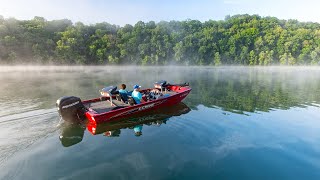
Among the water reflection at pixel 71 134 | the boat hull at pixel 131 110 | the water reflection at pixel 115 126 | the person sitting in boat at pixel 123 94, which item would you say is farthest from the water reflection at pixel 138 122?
the person sitting in boat at pixel 123 94

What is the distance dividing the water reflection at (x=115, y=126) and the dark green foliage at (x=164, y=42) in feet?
203

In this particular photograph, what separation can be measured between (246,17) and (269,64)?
82.2 feet

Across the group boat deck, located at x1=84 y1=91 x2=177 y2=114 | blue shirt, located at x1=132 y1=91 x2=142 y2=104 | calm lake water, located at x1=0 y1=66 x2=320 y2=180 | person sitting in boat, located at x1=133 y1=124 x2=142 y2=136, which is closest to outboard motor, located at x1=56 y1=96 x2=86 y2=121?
calm lake water, located at x1=0 y1=66 x2=320 y2=180

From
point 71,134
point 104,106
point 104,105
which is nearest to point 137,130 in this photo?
point 104,106

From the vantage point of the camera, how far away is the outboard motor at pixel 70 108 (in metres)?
13.1

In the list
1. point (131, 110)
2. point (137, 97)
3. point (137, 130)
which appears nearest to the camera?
point (137, 130)

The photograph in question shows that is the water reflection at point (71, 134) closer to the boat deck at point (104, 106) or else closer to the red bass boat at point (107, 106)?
the red bass boat at point (107, 106)

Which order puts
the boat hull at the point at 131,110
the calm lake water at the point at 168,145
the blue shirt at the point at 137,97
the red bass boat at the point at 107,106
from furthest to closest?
the blue shirt at the point at 137,97 → the boat hull at the point at 131,110 → the red bass boat at the point at 107,106 → the calm lake water at the point at 168,145

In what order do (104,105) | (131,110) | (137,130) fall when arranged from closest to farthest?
(137,130)
(131,110)
(104,105)

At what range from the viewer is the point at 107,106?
1529 cm

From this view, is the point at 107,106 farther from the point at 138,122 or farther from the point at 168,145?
the point at 168,145

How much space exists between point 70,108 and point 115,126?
102 inches

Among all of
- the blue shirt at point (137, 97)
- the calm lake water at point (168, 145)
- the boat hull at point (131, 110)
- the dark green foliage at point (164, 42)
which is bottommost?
the calm lake water at point (168, 145)

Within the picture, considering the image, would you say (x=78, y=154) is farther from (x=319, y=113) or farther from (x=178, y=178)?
(x=319, y=113)
